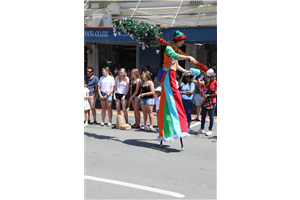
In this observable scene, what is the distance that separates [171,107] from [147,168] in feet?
4.93

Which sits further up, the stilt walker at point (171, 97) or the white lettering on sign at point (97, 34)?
the white lettering on sign at point (97, 34)

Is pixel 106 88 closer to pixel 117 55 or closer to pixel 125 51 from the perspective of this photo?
Result: pixel 125 51

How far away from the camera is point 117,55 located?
15.2 meters

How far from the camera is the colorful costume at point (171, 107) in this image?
5.65 m

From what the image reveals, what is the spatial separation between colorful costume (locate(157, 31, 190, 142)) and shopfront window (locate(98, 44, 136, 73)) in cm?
943

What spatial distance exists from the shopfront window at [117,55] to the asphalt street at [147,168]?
27.1ft

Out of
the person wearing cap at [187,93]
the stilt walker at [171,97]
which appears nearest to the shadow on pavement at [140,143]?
the stilt walker at [171,97]

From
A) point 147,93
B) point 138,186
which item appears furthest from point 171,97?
point 138,186

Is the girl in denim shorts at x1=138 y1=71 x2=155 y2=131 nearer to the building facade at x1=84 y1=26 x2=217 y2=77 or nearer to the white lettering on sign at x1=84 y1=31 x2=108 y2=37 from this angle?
the building facade at x1=84 y1=26 x2=217 y2=77

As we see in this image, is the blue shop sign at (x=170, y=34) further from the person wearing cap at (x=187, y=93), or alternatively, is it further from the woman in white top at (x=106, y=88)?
the person wearing cap at (x=187, y=93)

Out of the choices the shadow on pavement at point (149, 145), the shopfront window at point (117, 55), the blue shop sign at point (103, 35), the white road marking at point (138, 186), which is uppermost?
the blue shop sign at point (103, 35)
